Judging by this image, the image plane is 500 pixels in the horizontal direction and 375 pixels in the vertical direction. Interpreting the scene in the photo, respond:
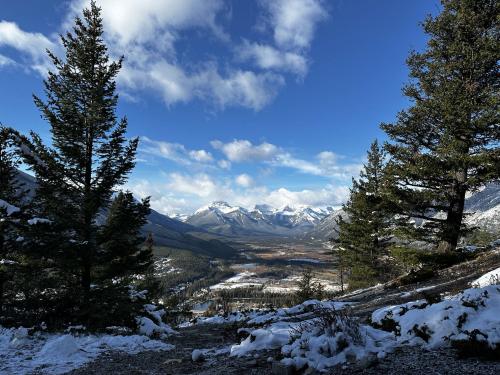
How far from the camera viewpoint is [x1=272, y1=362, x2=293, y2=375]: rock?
212 inches

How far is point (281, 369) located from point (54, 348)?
720 cm

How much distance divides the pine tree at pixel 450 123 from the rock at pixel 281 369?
1449cm

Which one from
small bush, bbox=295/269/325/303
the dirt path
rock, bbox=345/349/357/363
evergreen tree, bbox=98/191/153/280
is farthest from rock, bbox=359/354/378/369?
small bush, bbox=295/269/325/303

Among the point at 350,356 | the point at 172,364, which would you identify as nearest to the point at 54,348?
the point at 172,364

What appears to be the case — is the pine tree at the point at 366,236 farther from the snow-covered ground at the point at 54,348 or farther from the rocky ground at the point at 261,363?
the snow-covered ground at the point at 54,348

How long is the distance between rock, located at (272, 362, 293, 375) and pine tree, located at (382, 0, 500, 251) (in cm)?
1449

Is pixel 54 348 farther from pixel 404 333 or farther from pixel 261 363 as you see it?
pixel 404 333

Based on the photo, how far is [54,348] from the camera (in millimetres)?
9133

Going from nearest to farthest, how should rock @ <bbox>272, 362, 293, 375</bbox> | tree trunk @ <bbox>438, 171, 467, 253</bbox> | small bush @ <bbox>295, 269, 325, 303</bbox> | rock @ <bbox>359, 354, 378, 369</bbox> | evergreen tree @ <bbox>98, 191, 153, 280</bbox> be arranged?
rock @ <bbox>359, 354, 378, 369</bbox> → rock @ <bbox>272, 362, 293, 375</bbox> → evergreen tree @ <bbox>98, 191, 153, 280</bbox> → tree trunk @ <bbox>438, 171, 467, 253</bbox> → small bush @ <bbox>295, 269, 325, 303</bbox>

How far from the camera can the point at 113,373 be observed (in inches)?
297

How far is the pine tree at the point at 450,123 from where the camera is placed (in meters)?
16.0

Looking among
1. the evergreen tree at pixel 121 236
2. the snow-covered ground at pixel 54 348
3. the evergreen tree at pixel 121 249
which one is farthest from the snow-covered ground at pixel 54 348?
the evergreen tree at pixel 121 236

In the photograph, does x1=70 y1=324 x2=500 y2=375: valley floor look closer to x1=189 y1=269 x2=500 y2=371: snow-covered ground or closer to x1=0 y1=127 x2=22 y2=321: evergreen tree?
x1=189 y1=269 x2=500 y2=371: snow-covered ground

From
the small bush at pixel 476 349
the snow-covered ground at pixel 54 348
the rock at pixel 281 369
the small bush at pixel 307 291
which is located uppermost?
the small bush at pixel 476 349
